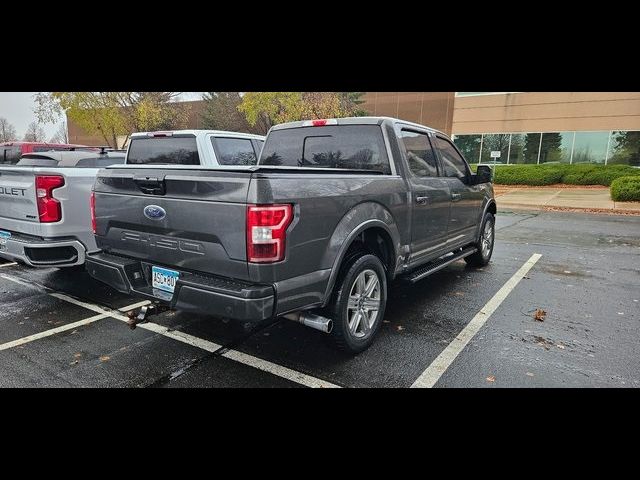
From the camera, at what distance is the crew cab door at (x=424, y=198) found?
449cm

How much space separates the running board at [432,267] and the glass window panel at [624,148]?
22676 mm

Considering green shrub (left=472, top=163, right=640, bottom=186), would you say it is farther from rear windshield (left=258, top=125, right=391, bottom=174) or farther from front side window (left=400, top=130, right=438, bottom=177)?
rear windshield (left=258, top=125, right=391, bottom=174)

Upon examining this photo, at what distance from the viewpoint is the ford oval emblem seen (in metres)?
3.26

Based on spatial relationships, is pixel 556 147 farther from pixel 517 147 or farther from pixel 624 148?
pixel 624 148

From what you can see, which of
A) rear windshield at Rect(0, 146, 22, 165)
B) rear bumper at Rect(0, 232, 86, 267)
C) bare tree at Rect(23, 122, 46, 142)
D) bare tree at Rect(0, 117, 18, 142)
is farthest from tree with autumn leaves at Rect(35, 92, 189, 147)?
bare tree at Rect(0, 117, 18, 142)

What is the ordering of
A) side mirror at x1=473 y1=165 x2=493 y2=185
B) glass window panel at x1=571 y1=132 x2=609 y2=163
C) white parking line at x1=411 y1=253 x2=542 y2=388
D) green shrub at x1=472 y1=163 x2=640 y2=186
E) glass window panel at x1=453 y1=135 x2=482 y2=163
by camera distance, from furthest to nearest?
glass window panel at x1=453 y1=135 x2=482 y2=163
glass window panel at x1=571 y1=132 x2=609 y2=163
green shrub at x1=472 y1=163 x2=640 y2=186
side mirror at x1=473 y1=165 x2=493 y2=185
white parking line at x1=411 y1=253 x2=542 y2=388

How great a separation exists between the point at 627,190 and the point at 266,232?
18.1 m

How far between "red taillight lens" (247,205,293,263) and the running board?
1998mm

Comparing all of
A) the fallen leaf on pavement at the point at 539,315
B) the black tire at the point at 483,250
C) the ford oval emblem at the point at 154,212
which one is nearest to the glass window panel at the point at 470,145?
the black tire at the point at 483,250

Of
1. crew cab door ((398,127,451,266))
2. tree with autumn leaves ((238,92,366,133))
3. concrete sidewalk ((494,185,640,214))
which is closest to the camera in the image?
crew cab door ((398,127,451,266))

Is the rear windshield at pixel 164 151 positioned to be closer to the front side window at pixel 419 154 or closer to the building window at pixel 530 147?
the front side window at pixel 419 154

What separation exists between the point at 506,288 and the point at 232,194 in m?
4.27

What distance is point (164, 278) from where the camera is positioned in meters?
3.34

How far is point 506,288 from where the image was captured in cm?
576
